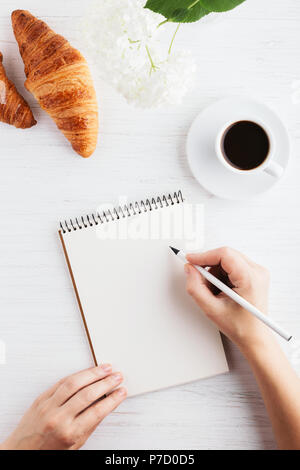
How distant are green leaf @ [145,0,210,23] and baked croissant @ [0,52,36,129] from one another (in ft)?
1.01

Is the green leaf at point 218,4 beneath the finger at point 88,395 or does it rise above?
above

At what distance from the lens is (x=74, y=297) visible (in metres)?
0.77

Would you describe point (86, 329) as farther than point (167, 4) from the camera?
Yes

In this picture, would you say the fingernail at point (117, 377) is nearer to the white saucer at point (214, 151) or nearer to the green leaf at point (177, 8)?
the white saucer at point (214, 151)

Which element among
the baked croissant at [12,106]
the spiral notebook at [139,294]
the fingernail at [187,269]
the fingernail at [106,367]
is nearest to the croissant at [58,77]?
the baked croissant at [12,106]

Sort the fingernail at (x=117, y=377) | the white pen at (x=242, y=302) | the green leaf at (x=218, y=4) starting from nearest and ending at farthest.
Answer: the green leaf at (x=218, y=4), the white pen at (x=242, y=302), the fingernail at (x=117, y=377)

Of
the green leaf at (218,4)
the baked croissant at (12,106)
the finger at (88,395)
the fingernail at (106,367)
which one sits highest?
the green leaf at (218,4)

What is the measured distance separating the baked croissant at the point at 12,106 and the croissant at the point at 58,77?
0.11 ft

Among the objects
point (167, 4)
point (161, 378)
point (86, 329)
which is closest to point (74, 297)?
point (86, 329)

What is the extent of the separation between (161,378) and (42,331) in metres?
0.24

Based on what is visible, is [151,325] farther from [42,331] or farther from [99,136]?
[99,136]

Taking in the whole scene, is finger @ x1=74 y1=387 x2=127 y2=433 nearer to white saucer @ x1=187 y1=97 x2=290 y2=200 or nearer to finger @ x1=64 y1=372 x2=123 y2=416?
finger @ x1=64 y1=372 x2=123 y2=416

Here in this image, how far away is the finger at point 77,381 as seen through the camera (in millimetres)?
750

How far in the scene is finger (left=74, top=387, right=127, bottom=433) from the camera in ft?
2.43
